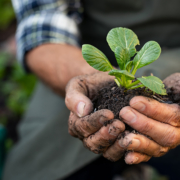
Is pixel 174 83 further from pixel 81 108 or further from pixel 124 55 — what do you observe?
pixel 81 108

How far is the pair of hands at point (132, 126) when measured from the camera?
A: 2.81ft

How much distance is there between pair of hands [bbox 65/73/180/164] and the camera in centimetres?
85

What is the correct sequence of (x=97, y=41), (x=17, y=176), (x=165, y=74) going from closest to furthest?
(x=165, y=74) < (x=17, y=176) < (x=97, y=41)

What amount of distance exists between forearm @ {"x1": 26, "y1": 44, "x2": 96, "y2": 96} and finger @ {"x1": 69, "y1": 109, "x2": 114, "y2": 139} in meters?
0.56

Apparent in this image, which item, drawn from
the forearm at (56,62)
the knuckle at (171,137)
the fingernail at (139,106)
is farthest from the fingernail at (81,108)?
the forearm at (56,62)

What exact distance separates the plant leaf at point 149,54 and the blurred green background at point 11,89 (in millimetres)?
1943

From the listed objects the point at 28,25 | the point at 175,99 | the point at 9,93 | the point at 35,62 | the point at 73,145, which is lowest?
the point at 9,93

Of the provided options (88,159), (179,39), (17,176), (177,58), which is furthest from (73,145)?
(179,39)

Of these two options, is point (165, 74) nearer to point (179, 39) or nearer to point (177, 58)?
point (177, 58)

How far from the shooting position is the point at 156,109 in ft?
2.84

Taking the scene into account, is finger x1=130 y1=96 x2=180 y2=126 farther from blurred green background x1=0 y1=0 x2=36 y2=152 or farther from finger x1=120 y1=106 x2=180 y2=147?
blurred green background x1=0 y1=0 x2=36 y2=152

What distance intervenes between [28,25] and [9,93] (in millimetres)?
1492

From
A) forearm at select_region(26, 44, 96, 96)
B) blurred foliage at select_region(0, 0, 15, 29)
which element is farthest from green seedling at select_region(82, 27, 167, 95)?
blurred foliage at select_region(0, 0, 15, 29)

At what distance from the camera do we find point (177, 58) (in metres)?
1.51
